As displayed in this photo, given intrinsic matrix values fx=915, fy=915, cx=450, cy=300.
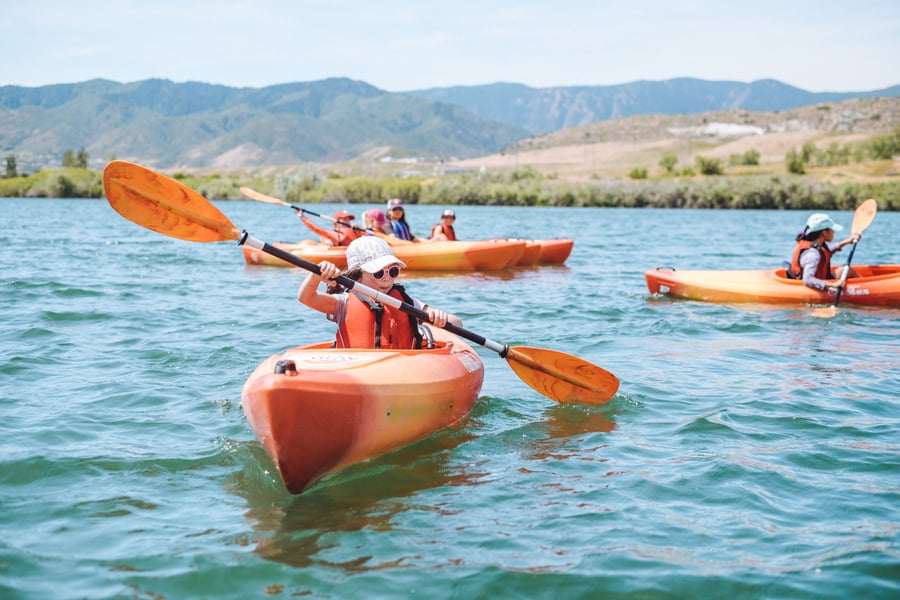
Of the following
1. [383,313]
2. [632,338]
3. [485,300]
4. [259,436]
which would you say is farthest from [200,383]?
[485,300]

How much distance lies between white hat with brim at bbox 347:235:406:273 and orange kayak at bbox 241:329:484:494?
0.56 metres

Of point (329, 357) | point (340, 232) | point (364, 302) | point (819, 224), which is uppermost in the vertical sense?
point (819, 224)

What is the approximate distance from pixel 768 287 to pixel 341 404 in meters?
8.08

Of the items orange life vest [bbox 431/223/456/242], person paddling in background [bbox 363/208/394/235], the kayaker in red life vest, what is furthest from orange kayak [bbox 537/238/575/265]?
the kayaker in red life vest

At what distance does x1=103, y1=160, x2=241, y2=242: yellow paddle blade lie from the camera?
5.74 metres

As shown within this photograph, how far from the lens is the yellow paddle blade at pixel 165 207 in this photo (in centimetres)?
574

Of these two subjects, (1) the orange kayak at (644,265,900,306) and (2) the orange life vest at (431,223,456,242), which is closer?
(1) the orange kayak at (644,265,900,306)

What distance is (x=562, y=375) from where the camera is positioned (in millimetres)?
6809

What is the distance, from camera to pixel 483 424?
20.7ft

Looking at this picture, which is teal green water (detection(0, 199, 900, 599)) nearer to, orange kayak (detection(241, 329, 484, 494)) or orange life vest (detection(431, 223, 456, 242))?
orange kayak (detection(241, 329, 484, 494))

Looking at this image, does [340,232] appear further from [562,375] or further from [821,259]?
[562,375]

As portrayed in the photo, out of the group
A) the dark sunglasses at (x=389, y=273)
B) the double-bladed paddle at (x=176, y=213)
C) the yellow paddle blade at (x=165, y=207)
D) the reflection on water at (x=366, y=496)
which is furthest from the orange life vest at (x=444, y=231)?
the dark sunglasses at (x=389, y=273)

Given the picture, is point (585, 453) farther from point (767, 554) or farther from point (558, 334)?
point (558, 334)

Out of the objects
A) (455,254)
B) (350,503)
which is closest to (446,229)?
(455,254)
